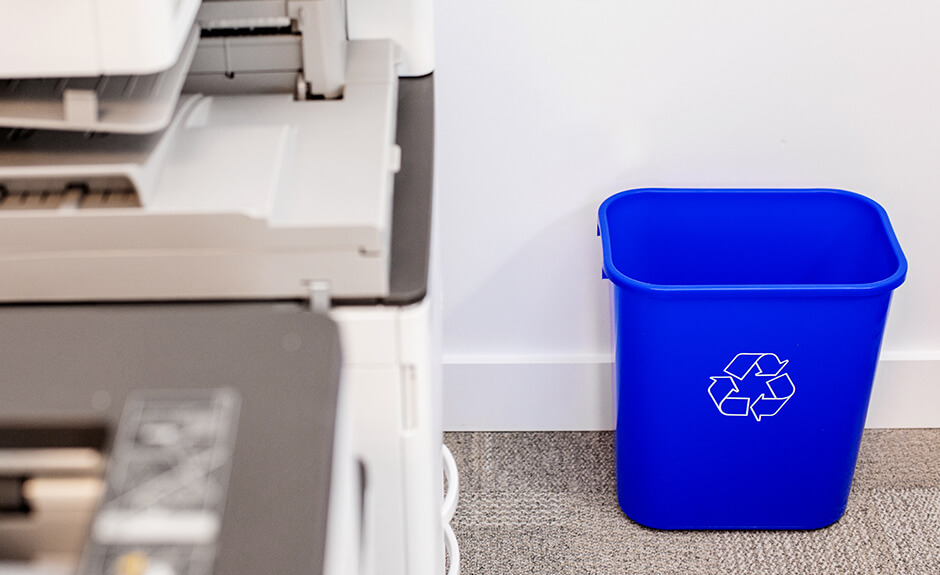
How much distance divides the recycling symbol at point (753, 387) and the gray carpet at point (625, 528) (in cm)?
23

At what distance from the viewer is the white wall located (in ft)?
4.53

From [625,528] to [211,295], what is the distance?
954mm

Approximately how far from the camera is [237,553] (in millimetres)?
477

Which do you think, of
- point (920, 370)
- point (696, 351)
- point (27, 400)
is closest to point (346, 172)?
point (27, 400)

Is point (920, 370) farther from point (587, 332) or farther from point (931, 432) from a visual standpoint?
point (587, 332)

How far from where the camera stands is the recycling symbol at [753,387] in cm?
134

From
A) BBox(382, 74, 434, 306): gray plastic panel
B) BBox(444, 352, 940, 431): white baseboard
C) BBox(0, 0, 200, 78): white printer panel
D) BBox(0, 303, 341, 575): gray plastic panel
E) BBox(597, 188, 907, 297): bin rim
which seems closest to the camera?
BBox(0, 303, 341, 575): gray plastic panel

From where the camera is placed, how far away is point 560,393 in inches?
65.5

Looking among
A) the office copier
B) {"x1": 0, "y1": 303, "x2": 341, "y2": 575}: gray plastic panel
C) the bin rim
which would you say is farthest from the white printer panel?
the bin rim

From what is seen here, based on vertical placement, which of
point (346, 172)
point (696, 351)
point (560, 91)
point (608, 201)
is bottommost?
point (696, 351)

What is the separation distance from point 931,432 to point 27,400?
156 centimetres

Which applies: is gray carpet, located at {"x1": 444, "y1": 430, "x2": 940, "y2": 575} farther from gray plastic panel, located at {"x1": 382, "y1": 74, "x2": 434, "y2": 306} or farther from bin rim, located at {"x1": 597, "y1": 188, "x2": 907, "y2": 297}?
gray plastic panel, located at {"x1": 382, "y1": 74, "x2": 434, "y2": 306}

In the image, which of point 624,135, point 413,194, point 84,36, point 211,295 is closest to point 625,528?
point 624,135

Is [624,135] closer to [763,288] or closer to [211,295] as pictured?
[763,288]
